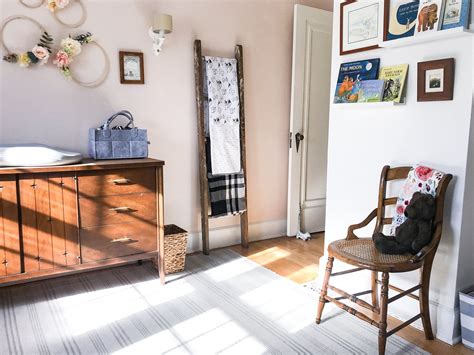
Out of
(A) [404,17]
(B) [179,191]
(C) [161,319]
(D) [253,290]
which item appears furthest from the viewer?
(B) [179,191]

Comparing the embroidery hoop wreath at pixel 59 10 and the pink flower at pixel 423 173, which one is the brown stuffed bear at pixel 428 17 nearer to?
the pink flower at pixel 423 173

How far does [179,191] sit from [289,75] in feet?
4.89

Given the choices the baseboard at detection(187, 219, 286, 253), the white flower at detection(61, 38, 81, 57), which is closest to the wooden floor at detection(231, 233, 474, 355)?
the baseboard at detection(187, 219, 286, 253)

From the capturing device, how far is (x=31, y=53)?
8.49 ft

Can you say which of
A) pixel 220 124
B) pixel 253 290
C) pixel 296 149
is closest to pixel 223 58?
pixel 220 124

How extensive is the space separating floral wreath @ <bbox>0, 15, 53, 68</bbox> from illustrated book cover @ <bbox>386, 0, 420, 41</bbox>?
6.83 ft

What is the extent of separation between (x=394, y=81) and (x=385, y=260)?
980 mm

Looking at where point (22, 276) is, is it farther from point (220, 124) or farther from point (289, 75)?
point (289, 75)

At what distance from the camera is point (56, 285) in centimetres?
276

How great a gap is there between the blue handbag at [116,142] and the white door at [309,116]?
1521mm

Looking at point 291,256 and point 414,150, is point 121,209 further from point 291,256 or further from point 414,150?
point 414,150

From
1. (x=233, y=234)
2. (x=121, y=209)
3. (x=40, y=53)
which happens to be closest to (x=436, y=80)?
(x=121, y=209)

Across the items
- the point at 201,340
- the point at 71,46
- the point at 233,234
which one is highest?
the point at 71,46

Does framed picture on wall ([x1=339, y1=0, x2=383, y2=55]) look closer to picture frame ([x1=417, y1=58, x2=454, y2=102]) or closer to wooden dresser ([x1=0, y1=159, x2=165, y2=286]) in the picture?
picture frame ([x1=417, y1=58, x2=454, y2=102])
